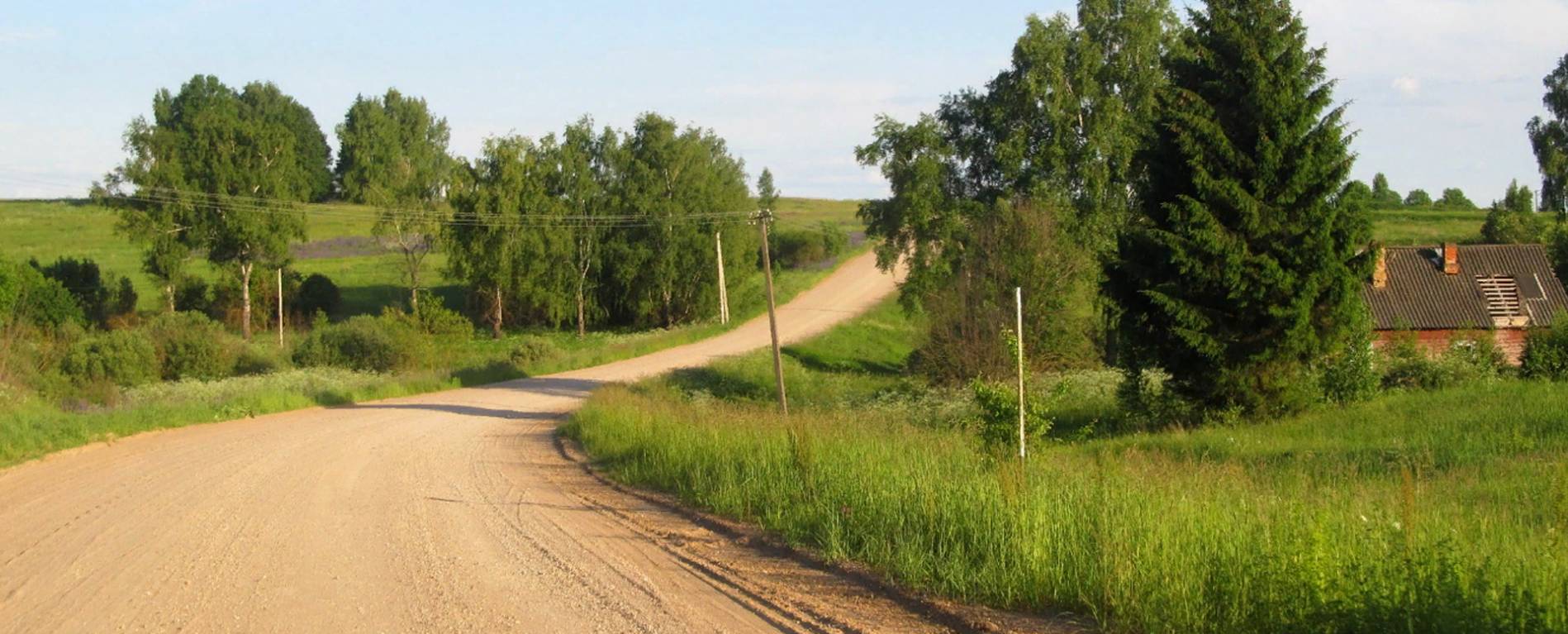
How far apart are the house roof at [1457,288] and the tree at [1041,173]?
9.22 meters

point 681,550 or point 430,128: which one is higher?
point 430,128

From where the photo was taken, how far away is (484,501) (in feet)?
45.8

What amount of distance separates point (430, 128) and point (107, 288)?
45747 mm

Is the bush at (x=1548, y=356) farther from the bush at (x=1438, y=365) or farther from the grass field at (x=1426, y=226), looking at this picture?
the grass field at (x=1426, y=226)

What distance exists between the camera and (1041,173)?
39188mm

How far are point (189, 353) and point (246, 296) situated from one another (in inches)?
699

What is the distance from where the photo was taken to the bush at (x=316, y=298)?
65.9m

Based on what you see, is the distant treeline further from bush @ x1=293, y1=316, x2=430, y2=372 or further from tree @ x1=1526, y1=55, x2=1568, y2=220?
tree @ x1=1526, y1=55, x2=1568, y2=220

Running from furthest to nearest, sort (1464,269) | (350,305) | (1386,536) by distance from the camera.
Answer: (350,305), (1464,269), (1386,536)

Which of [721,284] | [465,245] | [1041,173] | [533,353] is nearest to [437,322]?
[533,353]

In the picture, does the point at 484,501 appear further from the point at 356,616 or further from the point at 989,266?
the point at 989,266

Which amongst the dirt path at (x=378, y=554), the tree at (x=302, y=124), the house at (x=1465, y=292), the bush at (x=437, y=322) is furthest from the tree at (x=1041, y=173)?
the tree at (x=302, y=124)

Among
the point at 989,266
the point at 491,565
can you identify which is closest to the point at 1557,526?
the point at 491,565

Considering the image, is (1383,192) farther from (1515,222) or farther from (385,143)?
(385,143)
